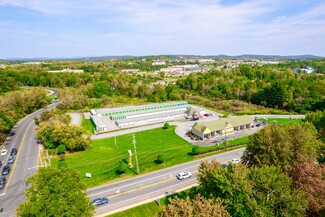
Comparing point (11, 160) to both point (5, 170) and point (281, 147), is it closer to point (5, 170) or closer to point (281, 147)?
point (5, 170)

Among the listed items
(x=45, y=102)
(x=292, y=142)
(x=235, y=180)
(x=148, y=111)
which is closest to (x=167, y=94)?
(x=148, y=111)

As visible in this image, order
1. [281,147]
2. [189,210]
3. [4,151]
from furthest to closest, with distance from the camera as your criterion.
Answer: [4,151]
[281,147]
[189,210]

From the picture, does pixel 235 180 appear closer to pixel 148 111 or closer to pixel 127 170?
pixel 127 170

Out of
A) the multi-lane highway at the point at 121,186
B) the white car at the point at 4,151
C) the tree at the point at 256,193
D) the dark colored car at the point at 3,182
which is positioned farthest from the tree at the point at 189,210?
the white car at the point at 4,151

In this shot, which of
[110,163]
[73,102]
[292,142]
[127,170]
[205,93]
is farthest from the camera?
[205,93]

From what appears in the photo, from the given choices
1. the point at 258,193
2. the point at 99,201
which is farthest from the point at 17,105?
→ the point at 258,193

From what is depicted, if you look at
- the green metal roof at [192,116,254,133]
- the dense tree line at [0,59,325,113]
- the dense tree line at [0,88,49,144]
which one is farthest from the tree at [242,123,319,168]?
the dense tree line at [0,88,49,144]

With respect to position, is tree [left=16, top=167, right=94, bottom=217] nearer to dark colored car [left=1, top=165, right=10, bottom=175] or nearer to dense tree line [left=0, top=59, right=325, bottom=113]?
dark colored car [left=1, top=165, right=10, bottom=175]
